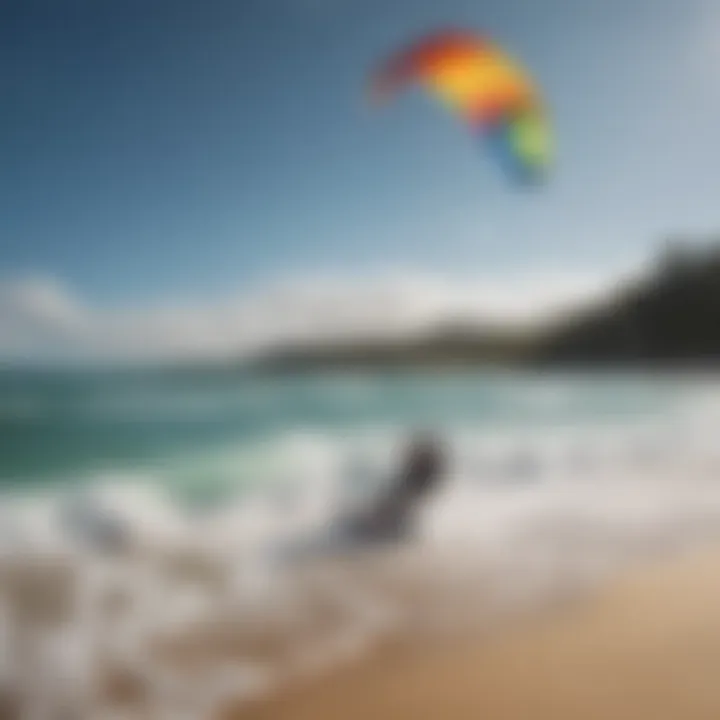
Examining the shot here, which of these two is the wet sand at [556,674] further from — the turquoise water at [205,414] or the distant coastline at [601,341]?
the distant coastline at [601,341]

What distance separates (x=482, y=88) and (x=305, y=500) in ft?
2.88

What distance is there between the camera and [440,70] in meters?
1.75

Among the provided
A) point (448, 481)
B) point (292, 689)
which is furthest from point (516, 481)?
point (292, 689)

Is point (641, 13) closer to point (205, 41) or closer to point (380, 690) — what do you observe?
point (205, 41)

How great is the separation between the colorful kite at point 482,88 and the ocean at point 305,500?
475 mm

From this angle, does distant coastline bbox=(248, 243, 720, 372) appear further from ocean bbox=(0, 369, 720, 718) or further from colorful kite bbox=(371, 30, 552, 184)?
colorful kite bbox=(371, 30, 552, 184)

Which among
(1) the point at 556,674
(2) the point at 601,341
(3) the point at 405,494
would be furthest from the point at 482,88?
(1) the point at 556,674

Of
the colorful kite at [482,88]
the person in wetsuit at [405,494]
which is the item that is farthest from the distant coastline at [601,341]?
the colorful kite at [482,88]

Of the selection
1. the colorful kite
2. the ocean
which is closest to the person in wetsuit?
the ocean

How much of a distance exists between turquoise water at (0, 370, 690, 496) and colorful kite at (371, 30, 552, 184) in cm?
47

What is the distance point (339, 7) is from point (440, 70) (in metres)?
0.24

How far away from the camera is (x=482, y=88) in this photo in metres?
1.76

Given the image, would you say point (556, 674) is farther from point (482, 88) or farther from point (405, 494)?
point (482, 88)

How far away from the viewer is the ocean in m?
1.57
